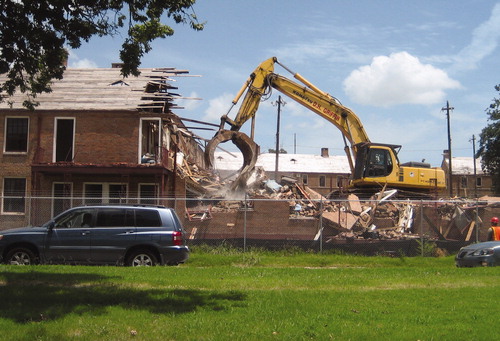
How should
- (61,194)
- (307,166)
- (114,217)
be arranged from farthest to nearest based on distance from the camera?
(307,166) < (61,194) < (114,217)

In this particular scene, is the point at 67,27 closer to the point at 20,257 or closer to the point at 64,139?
the point at 20,257

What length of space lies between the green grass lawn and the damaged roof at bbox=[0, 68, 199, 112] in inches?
608

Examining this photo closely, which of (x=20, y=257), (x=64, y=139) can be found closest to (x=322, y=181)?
(x=64, y=139)

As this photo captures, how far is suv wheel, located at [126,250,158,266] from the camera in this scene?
598 inches

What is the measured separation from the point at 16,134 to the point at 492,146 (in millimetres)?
37948

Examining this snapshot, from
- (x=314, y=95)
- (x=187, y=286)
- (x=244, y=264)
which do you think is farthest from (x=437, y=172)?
(x=187, y=286)

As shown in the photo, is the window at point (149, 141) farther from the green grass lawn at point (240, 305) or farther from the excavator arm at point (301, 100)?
the green grass lawn at point (240, 305)

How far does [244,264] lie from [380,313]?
9.78m

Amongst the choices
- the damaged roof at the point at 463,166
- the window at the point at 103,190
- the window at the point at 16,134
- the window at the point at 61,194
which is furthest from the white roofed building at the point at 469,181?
the window at the point at 16,134

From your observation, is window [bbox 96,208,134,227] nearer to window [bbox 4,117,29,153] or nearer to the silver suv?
the silver suv

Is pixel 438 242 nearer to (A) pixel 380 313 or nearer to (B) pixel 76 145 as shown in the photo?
(A) pixel 380 313

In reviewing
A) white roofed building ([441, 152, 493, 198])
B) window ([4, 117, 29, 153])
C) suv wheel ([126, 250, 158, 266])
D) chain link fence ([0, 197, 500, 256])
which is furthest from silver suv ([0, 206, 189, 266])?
white roofed building ([441, 152, 493, 198])

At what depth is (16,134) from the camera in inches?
1113

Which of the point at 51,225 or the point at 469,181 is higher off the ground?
the point at 469,181
